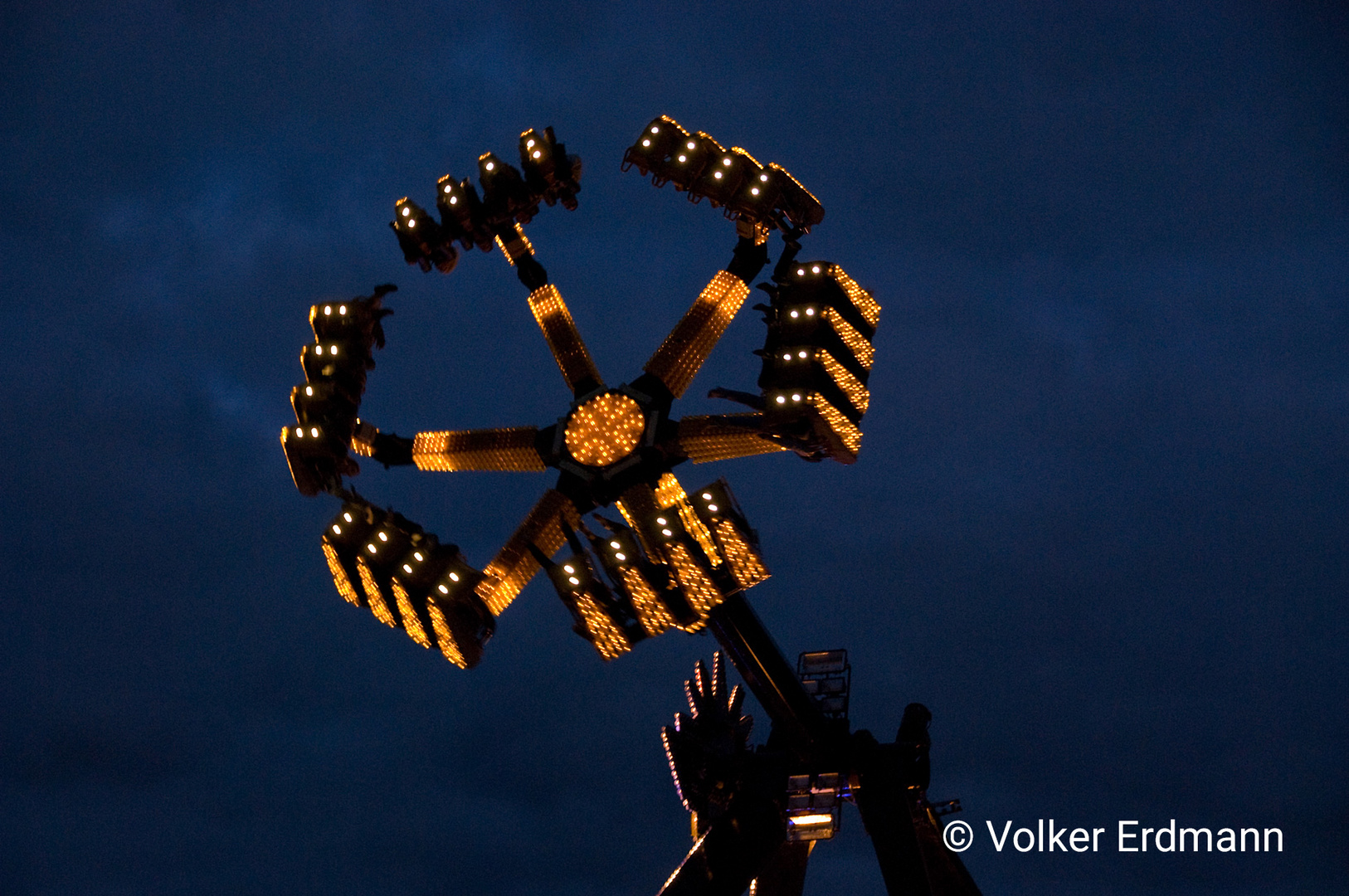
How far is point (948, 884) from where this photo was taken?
76.6 ft

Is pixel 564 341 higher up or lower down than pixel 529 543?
higher up

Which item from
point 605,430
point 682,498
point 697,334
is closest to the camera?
point 682,498

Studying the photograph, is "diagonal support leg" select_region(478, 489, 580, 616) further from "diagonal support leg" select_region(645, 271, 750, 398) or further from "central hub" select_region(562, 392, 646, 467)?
"diagonal support leg" select_region(645, 271, 750, 398)

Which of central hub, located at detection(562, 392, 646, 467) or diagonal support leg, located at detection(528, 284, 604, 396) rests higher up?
diagonal support leg, located at detection(528, 284, 604, 396)

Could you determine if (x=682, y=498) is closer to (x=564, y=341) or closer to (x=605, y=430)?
(x=605, y=430)

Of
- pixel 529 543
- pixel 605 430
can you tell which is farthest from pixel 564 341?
pixel 529 543

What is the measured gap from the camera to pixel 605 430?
23531 millimetres

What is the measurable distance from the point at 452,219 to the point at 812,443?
920cm

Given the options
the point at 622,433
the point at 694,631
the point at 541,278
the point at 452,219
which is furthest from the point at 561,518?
the point at 452,219

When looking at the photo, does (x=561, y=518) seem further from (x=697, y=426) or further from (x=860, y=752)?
(x=860, y=752)

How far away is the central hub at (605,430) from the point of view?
23359 millimetres

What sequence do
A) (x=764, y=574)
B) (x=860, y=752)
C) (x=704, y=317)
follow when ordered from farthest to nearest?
(x=704, y=317), (x=860, y=752), (x=764, y=574)

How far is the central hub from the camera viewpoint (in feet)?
76.6

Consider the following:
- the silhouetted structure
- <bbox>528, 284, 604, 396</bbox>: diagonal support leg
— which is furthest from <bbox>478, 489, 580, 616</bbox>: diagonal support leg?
<bbox>528, 284, 604, 396</bbox>: diagonal support leg
